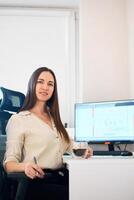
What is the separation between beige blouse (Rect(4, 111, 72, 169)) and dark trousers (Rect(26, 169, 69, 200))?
136 mm

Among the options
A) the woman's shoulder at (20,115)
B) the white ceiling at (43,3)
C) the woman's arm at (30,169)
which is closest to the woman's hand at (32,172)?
the woman's arm at (30,169)

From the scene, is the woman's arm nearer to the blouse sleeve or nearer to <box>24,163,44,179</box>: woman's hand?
<box>24,163,44,179</box>: woman's hand

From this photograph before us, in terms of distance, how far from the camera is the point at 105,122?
2320mm

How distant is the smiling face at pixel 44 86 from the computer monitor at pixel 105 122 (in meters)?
0.47

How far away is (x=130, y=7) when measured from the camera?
2658 millimetres

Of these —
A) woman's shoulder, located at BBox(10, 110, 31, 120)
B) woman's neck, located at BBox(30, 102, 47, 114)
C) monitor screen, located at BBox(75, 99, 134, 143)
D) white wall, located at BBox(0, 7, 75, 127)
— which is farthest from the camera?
white wall, located at BBox(0, 7, 75, 127)

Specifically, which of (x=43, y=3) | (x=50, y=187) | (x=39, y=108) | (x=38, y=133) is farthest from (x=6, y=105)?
(x=43, y=3)

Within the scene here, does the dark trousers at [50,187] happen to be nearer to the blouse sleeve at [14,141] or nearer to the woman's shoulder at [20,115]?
the blouse sleeve at [14,141]

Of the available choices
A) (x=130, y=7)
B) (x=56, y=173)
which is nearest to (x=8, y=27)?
(x=130, y=7)

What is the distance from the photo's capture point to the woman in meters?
1.69

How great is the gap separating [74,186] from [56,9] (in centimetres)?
225

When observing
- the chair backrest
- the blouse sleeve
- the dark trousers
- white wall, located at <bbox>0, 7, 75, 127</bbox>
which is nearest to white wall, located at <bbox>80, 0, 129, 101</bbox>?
white wall, located at <bbox>0, 7, 75, 127</bbox>

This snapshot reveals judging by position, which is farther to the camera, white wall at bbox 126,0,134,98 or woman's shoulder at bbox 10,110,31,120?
white wall at bbox 126,0,134,98

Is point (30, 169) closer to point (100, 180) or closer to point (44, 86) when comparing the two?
point (100, 180)
